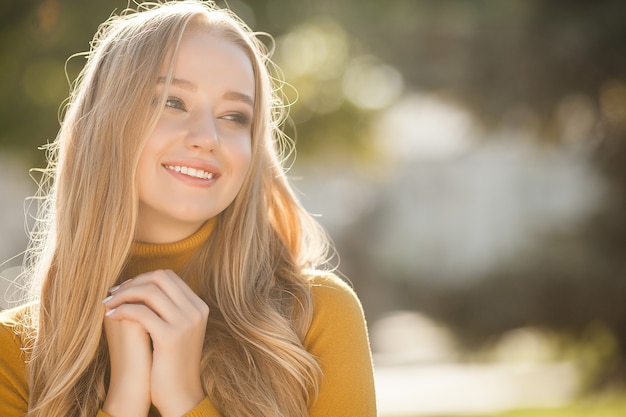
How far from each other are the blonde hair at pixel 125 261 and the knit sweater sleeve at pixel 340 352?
0.11ft

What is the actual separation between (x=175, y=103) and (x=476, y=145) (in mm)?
9823

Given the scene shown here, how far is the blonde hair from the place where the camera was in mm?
2475

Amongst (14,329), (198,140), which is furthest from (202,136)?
(14,329)

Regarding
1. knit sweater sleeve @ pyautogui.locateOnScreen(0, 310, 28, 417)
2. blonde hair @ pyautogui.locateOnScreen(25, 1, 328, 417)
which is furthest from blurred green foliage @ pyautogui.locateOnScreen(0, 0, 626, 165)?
knit sweater sleeve @ pyautogui.locateOnScreen(0, 310, 28, 417)

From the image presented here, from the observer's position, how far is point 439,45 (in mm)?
10914

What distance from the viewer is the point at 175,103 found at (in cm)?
253

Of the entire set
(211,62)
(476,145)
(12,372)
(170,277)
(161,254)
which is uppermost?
(476,145)

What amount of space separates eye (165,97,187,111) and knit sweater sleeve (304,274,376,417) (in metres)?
0.67

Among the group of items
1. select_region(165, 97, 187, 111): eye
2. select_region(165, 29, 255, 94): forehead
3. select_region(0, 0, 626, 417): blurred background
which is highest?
select_region(0, 0, 626, 417): blurred background

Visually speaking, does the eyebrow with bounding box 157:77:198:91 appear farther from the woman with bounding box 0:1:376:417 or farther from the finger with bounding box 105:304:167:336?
the finger with bounding box 105:304:167:336

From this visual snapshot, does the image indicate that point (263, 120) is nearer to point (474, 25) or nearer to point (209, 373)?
point (209, 373)

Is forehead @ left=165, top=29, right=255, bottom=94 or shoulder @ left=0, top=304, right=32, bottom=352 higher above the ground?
forehead @ left=165, top=29, right=255, bottom=94

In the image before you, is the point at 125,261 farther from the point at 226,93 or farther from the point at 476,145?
the point at 476,145

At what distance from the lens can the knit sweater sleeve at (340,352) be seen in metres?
2.43
